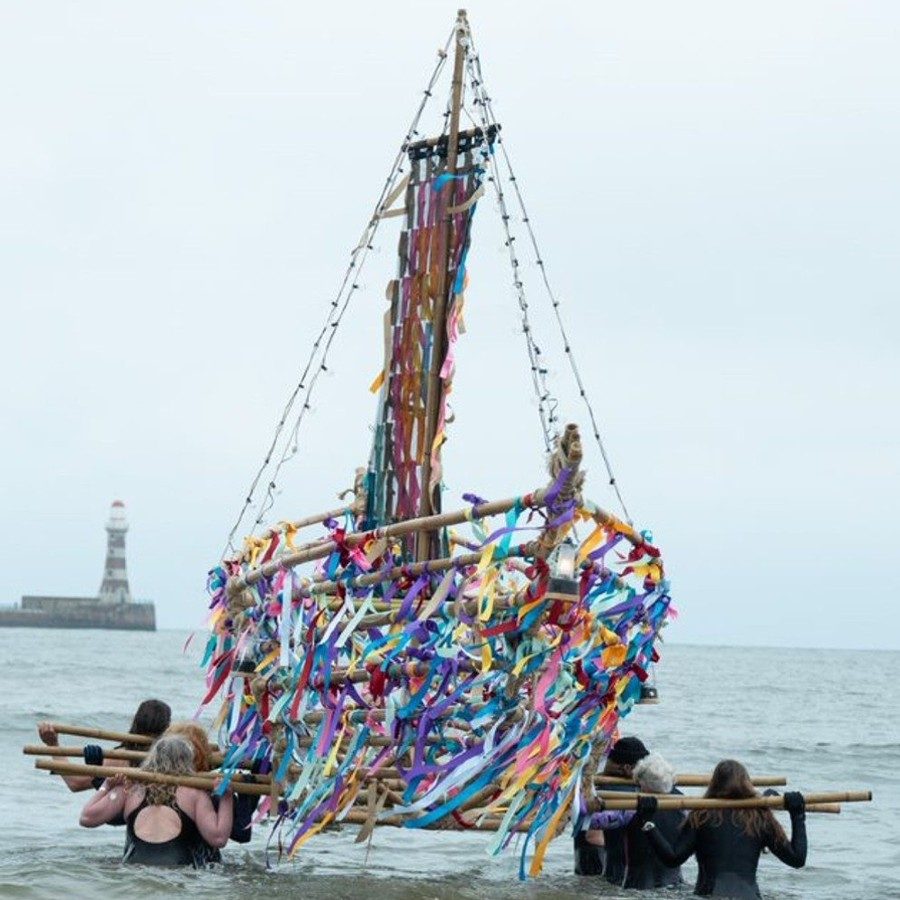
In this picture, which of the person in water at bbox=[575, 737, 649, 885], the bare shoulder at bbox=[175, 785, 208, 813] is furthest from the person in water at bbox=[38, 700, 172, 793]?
the person in water at bbox=[575, 737, 649, 885]

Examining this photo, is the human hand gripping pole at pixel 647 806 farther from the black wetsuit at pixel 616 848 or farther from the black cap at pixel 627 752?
the black cap at pixel 627 752

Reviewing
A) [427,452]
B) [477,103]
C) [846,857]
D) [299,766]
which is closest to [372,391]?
[427,452]

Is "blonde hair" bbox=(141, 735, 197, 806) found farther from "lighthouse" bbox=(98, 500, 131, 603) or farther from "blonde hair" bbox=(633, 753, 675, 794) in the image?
"lighthouse" bbox=(98, 500, 131, 603)

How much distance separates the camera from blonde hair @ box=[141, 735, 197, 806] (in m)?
12.0

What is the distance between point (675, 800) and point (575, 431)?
247 cm

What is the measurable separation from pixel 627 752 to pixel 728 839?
1.01m

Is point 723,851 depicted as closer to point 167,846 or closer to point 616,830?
point 616,830

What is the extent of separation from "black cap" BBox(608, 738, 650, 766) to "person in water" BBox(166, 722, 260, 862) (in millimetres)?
2367

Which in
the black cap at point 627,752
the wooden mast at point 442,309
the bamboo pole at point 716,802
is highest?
the wooden mast at point 442,309

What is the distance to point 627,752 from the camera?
12.7m

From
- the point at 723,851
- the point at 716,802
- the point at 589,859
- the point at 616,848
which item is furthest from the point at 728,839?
the point at 589,859

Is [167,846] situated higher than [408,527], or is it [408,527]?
[408,527]

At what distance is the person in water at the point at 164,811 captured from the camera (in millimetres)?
12062

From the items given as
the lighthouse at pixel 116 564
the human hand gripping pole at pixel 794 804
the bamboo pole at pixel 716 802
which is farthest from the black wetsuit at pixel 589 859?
the lighthouse at pixel 116 564
